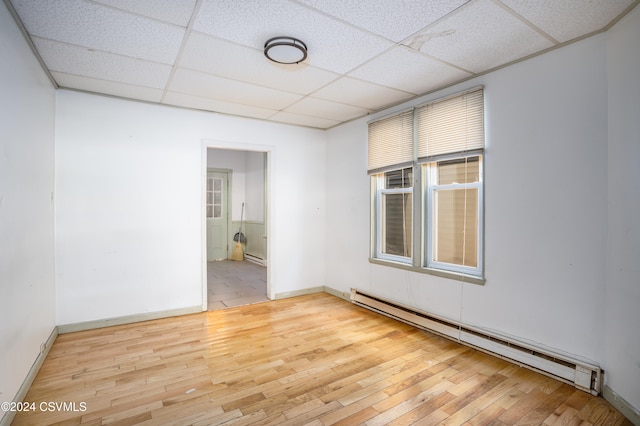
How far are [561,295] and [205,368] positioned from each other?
299cm

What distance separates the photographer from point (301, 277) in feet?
16.4

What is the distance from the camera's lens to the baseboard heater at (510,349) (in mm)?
2318

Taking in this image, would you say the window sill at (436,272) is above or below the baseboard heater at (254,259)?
above

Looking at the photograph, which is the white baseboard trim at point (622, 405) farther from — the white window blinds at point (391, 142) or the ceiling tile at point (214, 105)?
the ceiling tile at point (214, 105)

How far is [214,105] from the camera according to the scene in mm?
3969

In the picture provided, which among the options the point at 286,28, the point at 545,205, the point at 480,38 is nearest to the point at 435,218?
the point at 545,205

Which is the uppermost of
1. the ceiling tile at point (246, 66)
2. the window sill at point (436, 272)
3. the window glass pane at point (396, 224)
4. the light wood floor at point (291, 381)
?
the ceiling tile at point (246, 66)

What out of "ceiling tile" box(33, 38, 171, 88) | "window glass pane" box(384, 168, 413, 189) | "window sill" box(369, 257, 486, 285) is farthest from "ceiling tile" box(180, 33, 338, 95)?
"window sill" box(369, 257, 486, 285)

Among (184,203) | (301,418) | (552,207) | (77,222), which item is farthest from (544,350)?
(77,222)

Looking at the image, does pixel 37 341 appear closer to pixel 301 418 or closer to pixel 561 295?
pixel 301 418

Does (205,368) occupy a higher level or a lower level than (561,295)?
lower

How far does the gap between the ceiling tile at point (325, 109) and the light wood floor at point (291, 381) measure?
2.68m

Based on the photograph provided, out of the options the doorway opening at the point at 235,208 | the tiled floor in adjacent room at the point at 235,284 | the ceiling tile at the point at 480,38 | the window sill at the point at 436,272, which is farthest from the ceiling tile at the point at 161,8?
the doorway opening at the point at 235,208

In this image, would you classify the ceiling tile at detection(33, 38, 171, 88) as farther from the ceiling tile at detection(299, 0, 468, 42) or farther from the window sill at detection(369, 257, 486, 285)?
the window sill at detection(369, 257, 486, 285)
